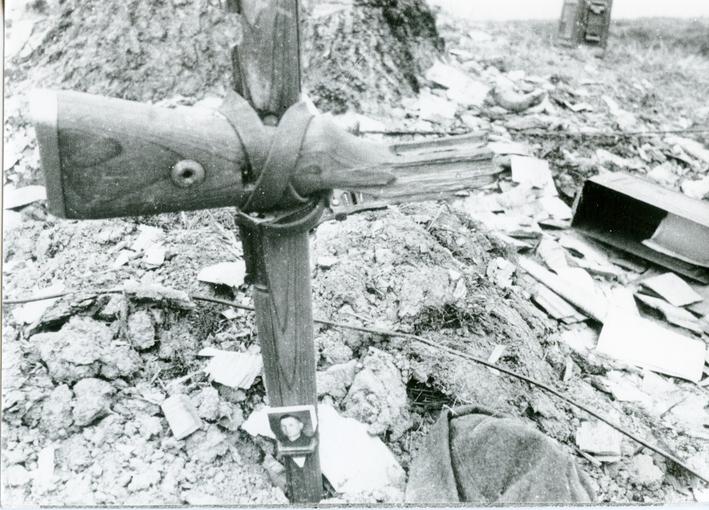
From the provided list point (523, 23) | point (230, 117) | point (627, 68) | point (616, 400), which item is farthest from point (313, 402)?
point (523, 23)

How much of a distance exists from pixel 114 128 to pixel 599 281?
3.65 metres

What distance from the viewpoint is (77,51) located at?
12.4 feet

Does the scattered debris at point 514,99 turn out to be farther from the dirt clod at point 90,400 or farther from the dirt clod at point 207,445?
the dirt clod at point 90,400

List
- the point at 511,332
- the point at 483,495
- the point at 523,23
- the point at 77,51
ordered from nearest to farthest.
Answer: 1. the point at 483,495
2. the point at 511,332
3. the point at 77,51
4. the point at 523,23

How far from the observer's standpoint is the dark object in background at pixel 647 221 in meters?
3.84

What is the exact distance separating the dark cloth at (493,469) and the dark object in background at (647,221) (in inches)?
100

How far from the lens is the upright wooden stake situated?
1000 mm

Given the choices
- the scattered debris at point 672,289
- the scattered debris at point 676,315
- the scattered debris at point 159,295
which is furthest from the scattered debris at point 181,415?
the scattered debris at point 672,289

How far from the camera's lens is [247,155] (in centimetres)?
97

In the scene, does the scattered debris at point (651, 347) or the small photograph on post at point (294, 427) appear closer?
the small photograph on post at point (294, 427)

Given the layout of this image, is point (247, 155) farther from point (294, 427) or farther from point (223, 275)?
point (223, 275)

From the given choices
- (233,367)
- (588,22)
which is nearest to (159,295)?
(233,367)

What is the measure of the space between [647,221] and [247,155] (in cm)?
388

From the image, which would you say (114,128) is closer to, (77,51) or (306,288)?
(306,288)
